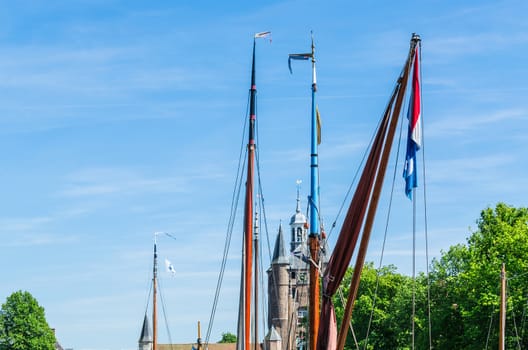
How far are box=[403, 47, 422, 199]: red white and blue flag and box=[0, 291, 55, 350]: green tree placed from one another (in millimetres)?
103215

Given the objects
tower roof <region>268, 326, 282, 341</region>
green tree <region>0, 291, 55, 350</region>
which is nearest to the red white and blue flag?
green tree <region>0, 291, 55, 350</region>

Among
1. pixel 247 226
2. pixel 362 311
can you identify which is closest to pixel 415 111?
pixel 247 226

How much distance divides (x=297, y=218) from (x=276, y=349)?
19491 mm

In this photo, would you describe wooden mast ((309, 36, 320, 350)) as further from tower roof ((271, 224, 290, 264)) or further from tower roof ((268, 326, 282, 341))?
tower roof ((271, 224, 290, 264))

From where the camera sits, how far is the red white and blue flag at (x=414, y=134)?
23.5 m

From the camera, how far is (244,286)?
35031mm

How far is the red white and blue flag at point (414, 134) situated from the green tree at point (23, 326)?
10322 centimetres

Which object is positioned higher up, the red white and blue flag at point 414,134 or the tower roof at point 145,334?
the tower roof at point 145,334

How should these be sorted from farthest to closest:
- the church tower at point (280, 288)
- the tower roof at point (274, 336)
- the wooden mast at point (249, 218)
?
1. the church tower at point (280, 288)
2. the tower roof at point (274, 336)
3. the wooden mast at point (249, 218)

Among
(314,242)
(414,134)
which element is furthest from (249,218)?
(414,134)

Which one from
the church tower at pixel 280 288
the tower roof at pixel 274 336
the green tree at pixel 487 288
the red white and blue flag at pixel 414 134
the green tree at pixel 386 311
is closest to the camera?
the red white and blue flag at pixel 414 134

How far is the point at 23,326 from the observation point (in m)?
122

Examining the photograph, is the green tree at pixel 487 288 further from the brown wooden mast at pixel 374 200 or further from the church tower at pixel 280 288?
the church tower at pixel 280 288

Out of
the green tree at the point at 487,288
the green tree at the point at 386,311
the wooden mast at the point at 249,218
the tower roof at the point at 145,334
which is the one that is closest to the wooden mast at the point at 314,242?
the wooden mast at the point at 249,218
